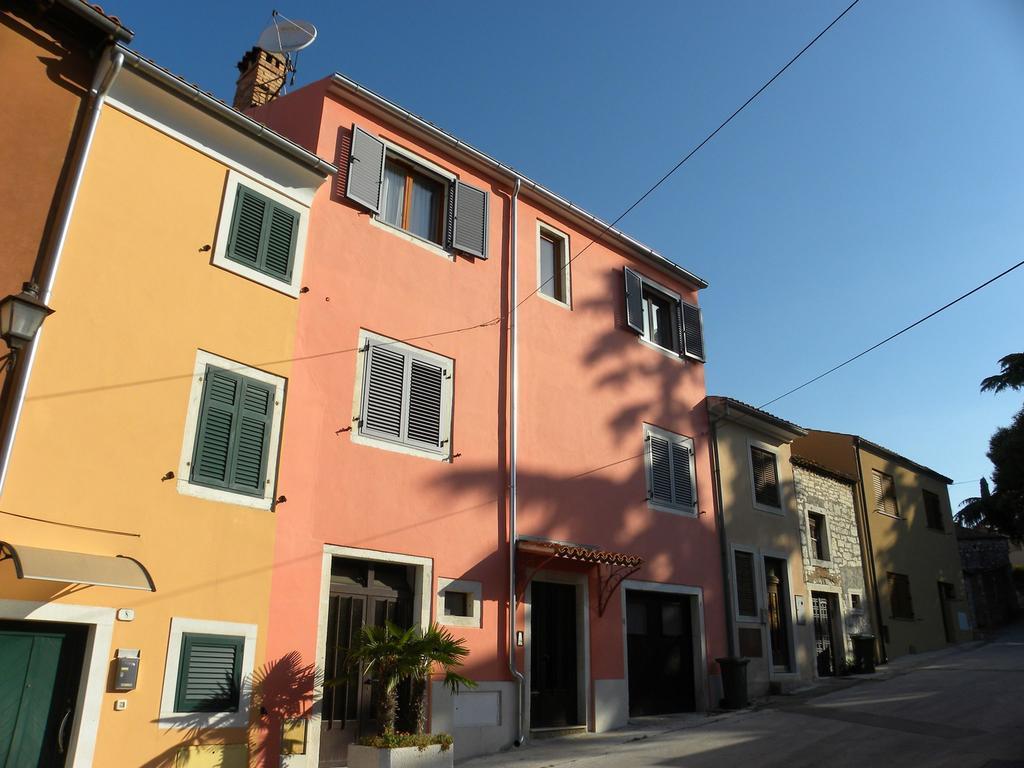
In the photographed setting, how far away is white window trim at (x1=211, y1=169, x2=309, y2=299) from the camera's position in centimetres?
945

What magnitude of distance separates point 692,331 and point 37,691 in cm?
1319

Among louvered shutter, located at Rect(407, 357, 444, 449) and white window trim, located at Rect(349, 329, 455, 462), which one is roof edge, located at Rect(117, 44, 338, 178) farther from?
louvered shutter, located at Rect(407, 357, 444, 449)

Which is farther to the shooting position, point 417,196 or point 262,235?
point 417,196

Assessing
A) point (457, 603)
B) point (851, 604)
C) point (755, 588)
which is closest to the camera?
point (457, 603)

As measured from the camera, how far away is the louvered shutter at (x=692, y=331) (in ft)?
54.3

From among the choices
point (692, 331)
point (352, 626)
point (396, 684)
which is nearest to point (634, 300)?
point (692, 331)

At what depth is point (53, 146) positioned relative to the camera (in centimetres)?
815

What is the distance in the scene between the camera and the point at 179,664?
793cm

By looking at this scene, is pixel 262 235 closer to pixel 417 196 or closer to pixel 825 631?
pixel 417 196

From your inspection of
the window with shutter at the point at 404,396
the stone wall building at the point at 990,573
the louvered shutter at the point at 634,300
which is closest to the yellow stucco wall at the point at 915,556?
the stone wall building at the point at 990,573

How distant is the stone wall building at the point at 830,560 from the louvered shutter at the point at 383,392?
11321 mm

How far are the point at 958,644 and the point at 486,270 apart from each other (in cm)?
2011

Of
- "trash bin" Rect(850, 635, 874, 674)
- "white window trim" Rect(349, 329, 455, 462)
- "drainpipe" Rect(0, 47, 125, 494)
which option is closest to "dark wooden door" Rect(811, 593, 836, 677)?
"trash bin" Rect(850, 635, 874, 674)

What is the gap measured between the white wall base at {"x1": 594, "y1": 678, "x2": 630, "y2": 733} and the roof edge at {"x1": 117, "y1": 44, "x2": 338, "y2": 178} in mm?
8661
